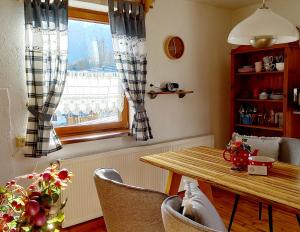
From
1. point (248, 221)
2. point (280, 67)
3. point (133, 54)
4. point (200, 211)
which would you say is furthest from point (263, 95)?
point (200, 211)

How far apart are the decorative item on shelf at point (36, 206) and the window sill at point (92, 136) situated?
1.80 m

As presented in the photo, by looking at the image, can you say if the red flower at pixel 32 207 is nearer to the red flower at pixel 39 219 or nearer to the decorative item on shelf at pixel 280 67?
the red flower at pixel 39 219

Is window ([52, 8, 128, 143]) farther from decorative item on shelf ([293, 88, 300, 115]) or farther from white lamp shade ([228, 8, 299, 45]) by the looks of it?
decorative item on shelf ([293, 88, 300, 115])

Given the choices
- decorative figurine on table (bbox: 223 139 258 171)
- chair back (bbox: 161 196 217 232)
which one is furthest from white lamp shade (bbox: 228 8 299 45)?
chair back (bbox: 161 196 217 232)

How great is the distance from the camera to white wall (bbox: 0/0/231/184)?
244cm

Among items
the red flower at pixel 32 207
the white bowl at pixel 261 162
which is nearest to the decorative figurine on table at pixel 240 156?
the white bowl at pixel 261 162

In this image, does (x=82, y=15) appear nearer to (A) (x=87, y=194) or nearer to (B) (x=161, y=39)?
(B) (x=161, y=39)

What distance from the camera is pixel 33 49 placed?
247 cm

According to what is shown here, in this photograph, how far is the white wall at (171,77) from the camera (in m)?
2.44

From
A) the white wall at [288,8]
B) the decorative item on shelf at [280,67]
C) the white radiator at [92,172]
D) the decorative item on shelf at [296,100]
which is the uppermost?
the white wall at [288,8]

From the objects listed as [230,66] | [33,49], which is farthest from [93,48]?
[230,66]

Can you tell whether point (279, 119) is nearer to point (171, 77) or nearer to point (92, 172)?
point (171, 77)

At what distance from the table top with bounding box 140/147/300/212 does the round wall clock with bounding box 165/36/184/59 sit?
134cm

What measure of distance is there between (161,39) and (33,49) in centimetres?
146
